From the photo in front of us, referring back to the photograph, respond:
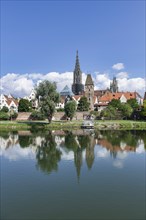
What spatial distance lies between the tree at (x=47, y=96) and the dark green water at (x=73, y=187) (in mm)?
28578

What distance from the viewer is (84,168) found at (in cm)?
1791

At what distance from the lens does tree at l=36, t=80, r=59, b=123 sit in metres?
51.1

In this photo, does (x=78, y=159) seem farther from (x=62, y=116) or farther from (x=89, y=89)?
(x=89, y=89)

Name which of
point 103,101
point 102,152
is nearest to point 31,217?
point 102,152

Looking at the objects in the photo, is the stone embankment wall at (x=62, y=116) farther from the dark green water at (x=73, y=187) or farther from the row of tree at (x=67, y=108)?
the dark green water at (x=73, y=187)

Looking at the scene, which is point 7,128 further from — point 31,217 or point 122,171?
point 31,217

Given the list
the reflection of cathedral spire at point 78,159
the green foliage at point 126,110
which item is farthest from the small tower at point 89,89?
the reflection of cathedral spire at point 78,159

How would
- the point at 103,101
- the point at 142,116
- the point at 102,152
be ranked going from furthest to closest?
1. the point at 103,101
2. the point at 142,116
3. the point at 102,152

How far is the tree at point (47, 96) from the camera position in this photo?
5106cm

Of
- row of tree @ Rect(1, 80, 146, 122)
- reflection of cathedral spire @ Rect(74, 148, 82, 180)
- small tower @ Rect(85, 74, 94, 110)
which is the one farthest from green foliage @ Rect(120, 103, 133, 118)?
reflection of cathedral spire @ Rect(74, 148, 82, 180)

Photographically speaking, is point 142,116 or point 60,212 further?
point 142,116

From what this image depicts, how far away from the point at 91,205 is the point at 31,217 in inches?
101

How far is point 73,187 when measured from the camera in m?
13.3

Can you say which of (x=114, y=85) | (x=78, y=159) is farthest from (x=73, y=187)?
(x=114, y=85)
